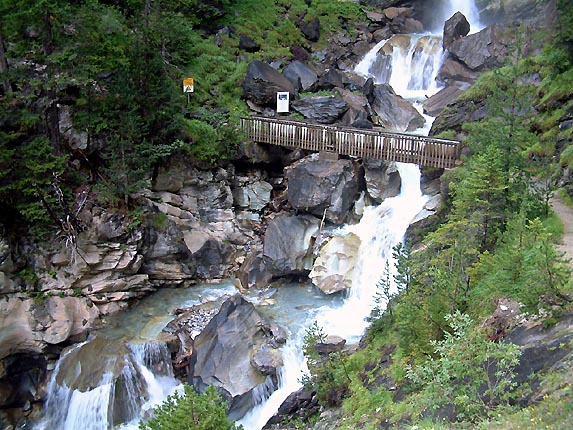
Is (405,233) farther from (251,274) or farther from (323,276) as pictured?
(251,274)

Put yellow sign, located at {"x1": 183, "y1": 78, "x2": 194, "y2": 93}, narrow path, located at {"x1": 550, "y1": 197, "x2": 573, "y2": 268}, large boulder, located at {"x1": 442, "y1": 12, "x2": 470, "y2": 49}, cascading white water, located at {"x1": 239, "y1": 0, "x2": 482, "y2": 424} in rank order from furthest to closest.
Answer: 1. large boulder, located at {"x1": 442, "y1": 12, "x2": 470, "y2": 49}
2. yellow sign, located at {"x1": 183, "y1": 78, "x2": 194, "y2": 93}
3. cascading white water, located at {"x1": 239, "y1": 0, "x2": 482, "y2": 424}
4. narrow path, located at {"x1": 550, "y1": 197, "x2": 573, "y2": 268}

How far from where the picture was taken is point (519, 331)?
8.91 metres

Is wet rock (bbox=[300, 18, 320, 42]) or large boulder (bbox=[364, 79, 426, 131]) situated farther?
wet rock (bbox=[300, 18, 320, 42])

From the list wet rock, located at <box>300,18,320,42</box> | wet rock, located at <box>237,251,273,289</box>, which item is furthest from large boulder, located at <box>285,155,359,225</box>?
wet rock, located at <box>300,18,320,42</box>

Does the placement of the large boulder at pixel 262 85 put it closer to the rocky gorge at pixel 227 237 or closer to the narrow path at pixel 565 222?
the rocky gorge at pixel 227 237

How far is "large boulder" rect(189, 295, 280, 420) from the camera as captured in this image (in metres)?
14.1

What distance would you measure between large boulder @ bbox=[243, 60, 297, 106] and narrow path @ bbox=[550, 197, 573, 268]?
14718mm

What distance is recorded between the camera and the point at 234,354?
14930 millimetres

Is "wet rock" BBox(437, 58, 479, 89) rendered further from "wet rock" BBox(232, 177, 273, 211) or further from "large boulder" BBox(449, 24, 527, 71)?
"wet rock" BBox(232, 177, 273, 211)

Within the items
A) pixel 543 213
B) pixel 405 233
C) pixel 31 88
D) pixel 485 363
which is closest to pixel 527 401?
pixel 485 363

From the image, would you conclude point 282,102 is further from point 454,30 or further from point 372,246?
point 454,30

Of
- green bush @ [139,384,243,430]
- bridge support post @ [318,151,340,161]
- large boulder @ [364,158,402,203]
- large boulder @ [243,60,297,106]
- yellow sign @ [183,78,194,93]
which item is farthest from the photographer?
large boulder @ [243,60,297,106]

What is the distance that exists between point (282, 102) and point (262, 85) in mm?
1631

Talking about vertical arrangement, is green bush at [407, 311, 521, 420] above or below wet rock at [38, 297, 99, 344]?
above
